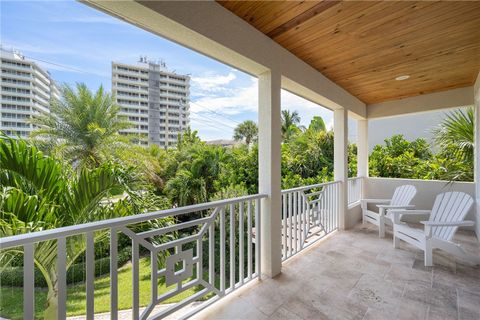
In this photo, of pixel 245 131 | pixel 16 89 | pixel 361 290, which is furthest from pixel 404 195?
pixel 245 131

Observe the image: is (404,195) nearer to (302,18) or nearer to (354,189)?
(354,189)

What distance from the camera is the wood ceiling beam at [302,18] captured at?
189 cm

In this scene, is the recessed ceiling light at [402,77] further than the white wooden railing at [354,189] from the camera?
No

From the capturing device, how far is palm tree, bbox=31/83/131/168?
16.1ft

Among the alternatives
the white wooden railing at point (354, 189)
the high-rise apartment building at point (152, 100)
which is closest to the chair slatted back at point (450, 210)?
the white wooden railing at point (354, 189)

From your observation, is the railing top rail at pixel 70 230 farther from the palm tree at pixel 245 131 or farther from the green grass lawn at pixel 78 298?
the palm tree at pixel 245 131

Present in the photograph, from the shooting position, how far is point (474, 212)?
4.06m

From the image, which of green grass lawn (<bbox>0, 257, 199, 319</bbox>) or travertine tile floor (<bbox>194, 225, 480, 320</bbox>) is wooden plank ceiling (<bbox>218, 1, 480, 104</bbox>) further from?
green grass lawn (<bbox>0, 257, 199, 319</bbox>)

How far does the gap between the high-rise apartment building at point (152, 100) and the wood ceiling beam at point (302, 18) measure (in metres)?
5.25

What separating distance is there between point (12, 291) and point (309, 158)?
23.6 feet

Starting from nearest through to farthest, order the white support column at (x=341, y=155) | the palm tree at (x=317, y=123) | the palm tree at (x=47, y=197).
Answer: the palm tree at (x=47, y=197) < the white support column at (x=341, y=155) < the palm tree at (x=317, y=123)

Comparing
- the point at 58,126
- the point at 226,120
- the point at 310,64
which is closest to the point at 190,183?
the point at 58,126

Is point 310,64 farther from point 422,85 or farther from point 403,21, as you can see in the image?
point 422,85

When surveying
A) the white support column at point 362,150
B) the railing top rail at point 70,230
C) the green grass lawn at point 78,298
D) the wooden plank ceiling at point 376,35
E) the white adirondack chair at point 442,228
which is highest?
the wooden plank ceiling at point 376,35
